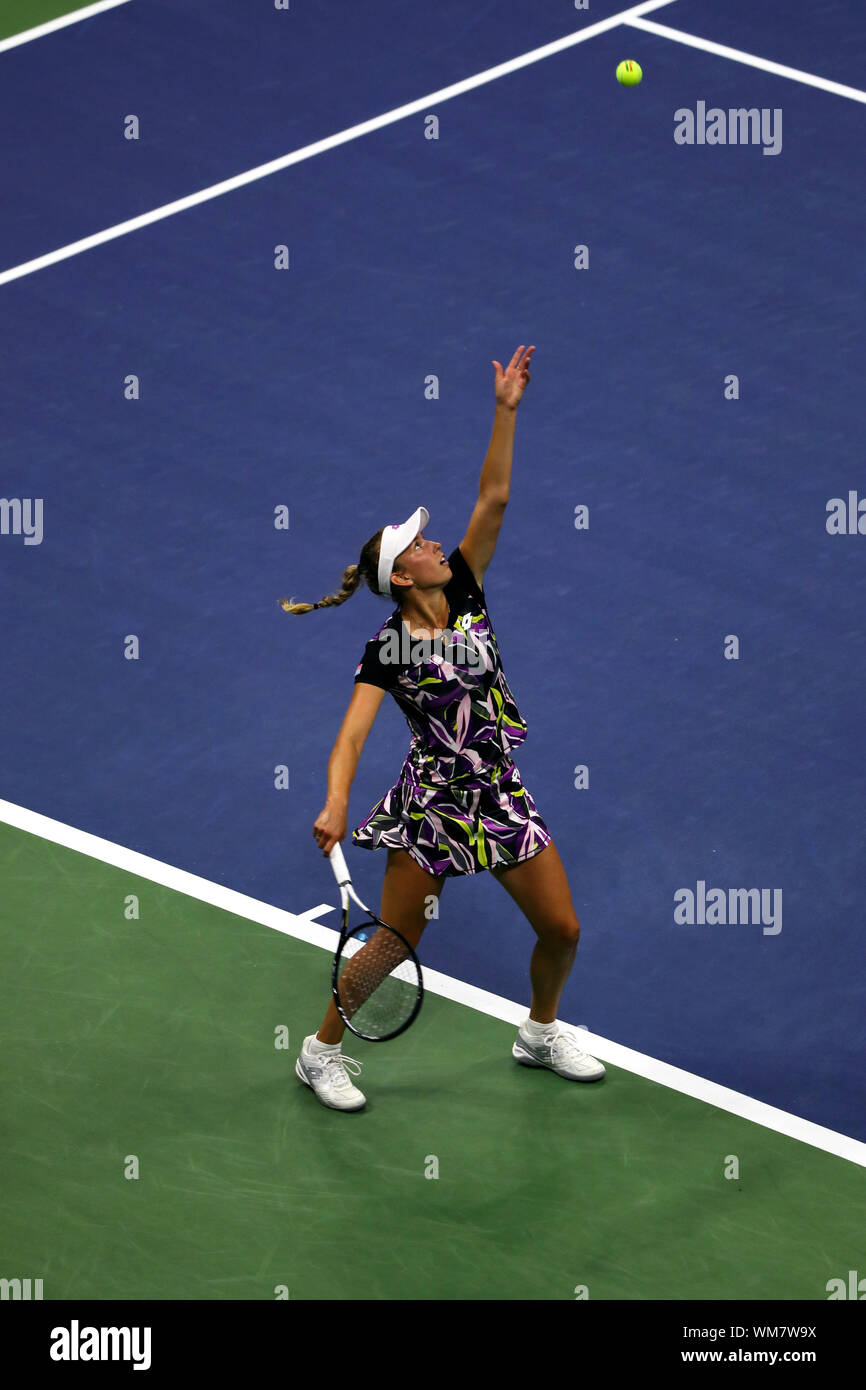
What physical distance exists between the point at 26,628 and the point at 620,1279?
5.84 metres

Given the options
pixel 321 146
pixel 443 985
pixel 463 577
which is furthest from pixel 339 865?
pixel 321 146

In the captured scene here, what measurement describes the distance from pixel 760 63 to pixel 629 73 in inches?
42.4

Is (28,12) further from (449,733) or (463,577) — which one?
(449,733)

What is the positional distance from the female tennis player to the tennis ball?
8314mm

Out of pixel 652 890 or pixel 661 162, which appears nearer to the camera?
pixel 652 890

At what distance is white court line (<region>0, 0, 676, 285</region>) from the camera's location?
15211mm

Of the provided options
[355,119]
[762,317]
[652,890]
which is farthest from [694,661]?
[355,119]

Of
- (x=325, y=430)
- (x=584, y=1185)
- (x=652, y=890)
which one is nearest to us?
(x=584, y=1185)

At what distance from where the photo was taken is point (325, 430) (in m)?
13.6

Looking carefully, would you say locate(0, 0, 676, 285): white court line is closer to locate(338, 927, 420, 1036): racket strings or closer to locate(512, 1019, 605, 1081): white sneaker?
locate(338, 927, 420, 1036): racket strings

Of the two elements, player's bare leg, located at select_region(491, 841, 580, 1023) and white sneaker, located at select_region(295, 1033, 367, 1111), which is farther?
white sneaker, located at select_region(295, 1033, 367, 1111)

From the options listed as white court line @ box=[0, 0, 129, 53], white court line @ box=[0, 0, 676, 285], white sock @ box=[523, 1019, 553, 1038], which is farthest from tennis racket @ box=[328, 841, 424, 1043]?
white court line @ box=[0, 0, 129, 53]
